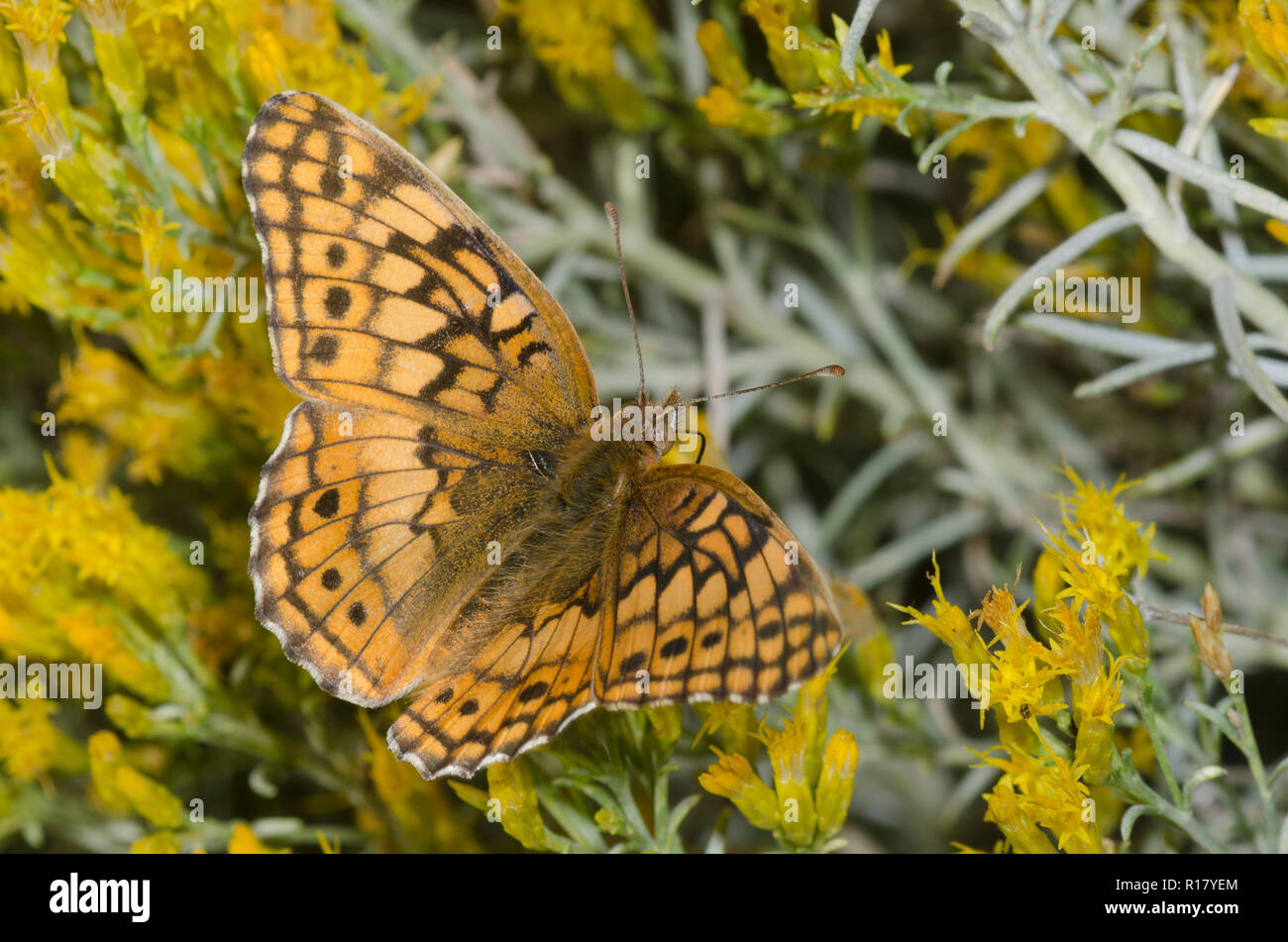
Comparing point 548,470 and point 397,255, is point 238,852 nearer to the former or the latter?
point 548,470

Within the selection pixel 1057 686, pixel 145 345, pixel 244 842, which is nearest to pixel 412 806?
pixel 244 842

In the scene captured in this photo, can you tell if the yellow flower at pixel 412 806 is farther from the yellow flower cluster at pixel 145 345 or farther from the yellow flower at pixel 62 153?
the yellow flower at pixel 62 153

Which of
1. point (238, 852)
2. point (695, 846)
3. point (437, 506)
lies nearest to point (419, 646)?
point (437, 506)

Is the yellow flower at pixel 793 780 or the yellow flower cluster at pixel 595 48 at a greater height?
the yellow flower cluster at pixel 595 48

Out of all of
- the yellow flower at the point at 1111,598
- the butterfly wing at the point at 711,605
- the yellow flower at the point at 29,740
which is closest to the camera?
the butterfly wing at the point at 711,605

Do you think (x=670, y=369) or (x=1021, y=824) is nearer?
(x=1021, y=824)

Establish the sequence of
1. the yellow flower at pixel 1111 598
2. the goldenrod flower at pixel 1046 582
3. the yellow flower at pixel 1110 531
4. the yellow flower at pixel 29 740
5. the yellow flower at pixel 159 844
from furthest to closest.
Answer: the yellow flower at pixel 29 740 < the yellow flower at pixel 159 844 < the goldenrod flower at pixel 1046 582 < the yellow flower at pixel 1110 531 < the yellow flower at pixel 1111 598

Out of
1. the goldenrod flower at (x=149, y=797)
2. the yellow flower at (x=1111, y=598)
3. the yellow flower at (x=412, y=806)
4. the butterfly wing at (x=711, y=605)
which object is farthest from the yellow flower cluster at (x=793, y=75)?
the goldenrod flower at (x=149, y=797)

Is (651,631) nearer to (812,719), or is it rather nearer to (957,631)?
(812,719)

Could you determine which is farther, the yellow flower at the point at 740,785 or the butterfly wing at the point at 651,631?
the yellow flower at the point at 740,785
